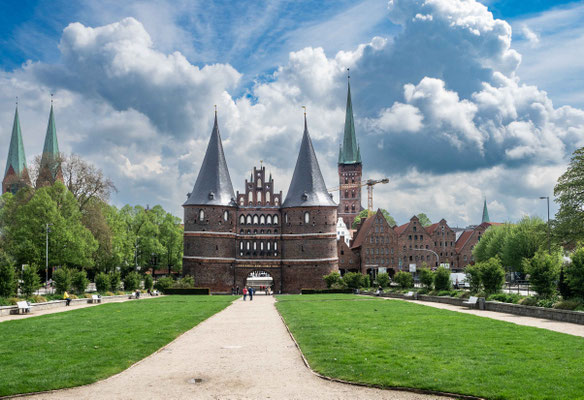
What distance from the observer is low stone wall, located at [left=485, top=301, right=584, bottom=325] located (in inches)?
875

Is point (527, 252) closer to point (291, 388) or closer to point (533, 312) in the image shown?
point (533, 312)

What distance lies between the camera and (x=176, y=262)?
81.2m

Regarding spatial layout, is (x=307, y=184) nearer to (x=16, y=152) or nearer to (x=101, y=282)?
(x=101, y=282)

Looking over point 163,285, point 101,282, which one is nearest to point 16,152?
point 163,285

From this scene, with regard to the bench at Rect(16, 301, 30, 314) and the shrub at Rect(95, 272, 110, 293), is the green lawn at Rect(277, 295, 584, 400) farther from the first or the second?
the shrub at Rect(95, 272, 110, 293)

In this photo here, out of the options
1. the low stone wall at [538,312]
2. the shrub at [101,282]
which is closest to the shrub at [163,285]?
the shrub at [101,282]

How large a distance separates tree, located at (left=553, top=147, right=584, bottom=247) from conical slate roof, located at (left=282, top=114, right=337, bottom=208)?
29307mm

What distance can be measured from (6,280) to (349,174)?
130646 mm

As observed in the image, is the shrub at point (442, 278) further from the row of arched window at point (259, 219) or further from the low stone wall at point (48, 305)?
the row of arched window at point (259, 219)

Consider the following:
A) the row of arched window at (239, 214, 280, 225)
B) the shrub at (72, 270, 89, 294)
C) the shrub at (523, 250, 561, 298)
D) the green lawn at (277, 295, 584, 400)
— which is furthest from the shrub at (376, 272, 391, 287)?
the green lawn at (277, 295, 584, 400)

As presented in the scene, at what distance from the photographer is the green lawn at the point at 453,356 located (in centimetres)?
1079

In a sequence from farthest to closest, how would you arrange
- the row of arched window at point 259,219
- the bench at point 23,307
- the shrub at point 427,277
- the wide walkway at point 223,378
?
the row of arched window at point 259,219
the shrub at point 427,277
the bench at point 23,307
the wide walkway at point 223,378

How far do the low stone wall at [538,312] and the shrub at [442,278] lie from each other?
1019 cm

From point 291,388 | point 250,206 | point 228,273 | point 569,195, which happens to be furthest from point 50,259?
point 569,195
